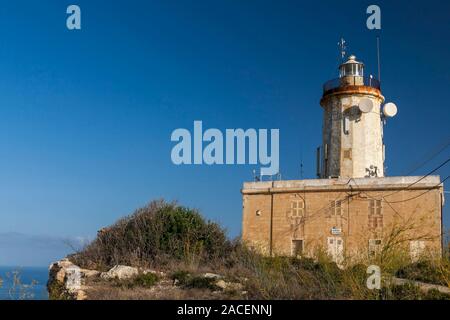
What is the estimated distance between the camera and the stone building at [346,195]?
20.0 meters

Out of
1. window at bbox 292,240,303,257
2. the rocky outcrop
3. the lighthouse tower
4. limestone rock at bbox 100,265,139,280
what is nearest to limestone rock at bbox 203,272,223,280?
limestone rock at bbox 100,265,139,280

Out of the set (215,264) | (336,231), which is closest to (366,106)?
(336,231)

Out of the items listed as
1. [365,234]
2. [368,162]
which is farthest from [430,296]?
[368,162]

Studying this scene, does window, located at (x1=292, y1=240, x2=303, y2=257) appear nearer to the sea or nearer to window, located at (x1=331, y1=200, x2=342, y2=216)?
window, located at (x1=331, y1=200, x2=342, y2=216)

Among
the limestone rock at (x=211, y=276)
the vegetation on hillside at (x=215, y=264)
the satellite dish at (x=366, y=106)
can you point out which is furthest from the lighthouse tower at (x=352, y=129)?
the limestone rock at (x=211, y=276)

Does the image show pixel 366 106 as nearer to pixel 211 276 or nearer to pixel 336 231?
pixel 336 231

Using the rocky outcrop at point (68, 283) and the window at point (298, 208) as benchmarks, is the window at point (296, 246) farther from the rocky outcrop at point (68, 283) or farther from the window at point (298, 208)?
the rocky outcrop at point (68, 283)

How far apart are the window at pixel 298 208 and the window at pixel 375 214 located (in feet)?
9.12

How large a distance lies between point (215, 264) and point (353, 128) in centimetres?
1358

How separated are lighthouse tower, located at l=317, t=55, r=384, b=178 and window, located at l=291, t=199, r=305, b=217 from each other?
2542mm

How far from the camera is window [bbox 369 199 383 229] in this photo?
20.4 metres

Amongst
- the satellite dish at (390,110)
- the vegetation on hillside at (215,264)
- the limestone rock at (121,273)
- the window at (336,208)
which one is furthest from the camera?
the satellite dish at (390,110)

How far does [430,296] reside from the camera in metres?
8.58
